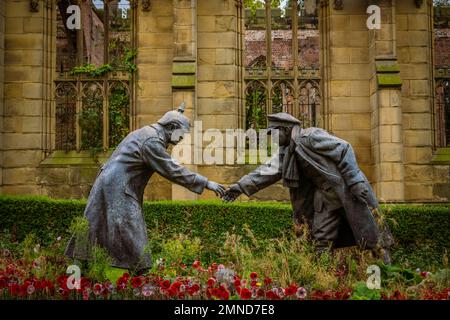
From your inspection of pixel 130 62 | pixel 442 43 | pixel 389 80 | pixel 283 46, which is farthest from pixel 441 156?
pixel 130 62

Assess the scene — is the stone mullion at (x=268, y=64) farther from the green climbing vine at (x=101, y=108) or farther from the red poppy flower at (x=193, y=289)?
the red poppy flower at (x=193, y=289)

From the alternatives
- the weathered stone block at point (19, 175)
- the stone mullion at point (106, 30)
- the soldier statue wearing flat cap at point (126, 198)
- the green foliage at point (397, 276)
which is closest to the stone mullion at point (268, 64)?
the stone mullion at point (106, 30)

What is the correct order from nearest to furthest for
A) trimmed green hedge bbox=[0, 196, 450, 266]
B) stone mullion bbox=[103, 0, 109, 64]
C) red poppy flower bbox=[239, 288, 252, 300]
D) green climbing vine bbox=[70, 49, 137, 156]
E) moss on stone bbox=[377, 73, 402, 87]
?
red poppy flower bbox=[239, 288, 252, 300] → trimmed green hedge bbox=[0, 196, 450, 266] → moss on stone bbox=[377, 73, 402, 87] → green climbing vine bbox=[70, 49, 137, 156] → stone mullion bbox=[103, 0, 109, 64]

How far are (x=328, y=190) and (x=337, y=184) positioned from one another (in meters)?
0.13

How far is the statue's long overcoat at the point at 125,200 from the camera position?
220 inches

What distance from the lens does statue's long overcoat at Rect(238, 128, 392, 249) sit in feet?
20.1

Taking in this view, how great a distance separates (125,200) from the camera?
566 cm

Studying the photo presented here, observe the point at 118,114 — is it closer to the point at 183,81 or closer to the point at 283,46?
the point at 183,81

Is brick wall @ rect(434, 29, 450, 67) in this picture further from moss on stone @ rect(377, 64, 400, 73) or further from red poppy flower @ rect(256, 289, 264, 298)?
red poppy flower @ rect(256, 289, 264, 298)

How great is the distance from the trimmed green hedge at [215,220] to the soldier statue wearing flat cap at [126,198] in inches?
185

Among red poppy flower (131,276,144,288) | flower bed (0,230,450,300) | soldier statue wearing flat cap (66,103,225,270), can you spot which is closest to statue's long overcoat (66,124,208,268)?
soldier statue wearing flat cap (66,103,225,270)

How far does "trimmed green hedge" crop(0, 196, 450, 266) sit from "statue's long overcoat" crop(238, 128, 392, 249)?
4.12m
